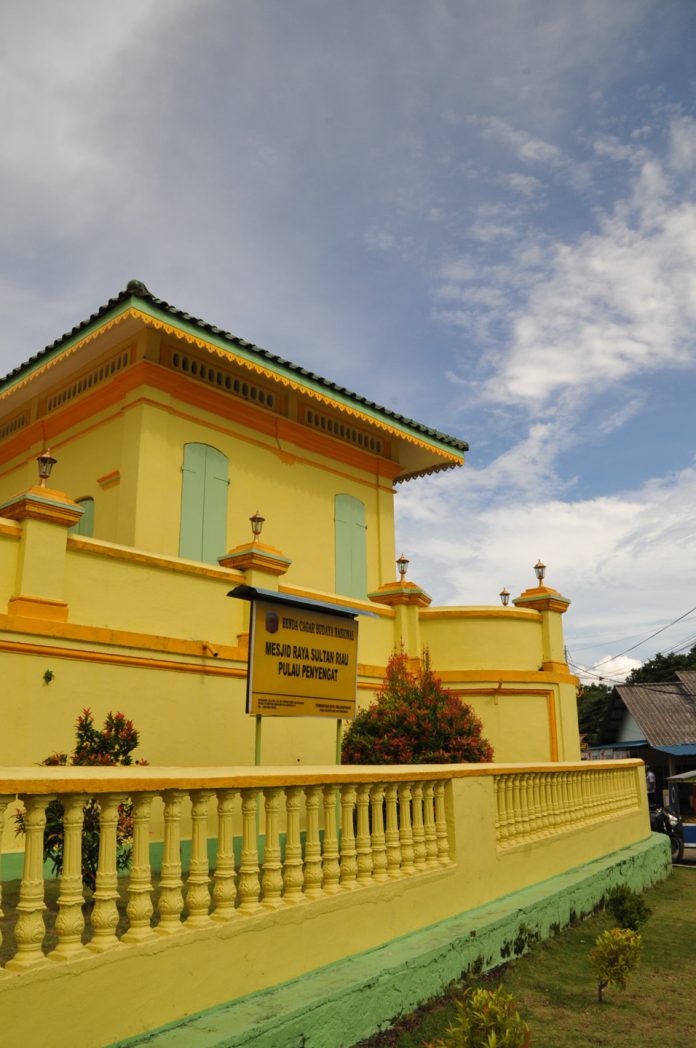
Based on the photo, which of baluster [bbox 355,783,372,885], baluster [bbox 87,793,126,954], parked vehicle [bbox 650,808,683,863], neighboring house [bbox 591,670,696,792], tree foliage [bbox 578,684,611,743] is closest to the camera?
baluster [bbox 87,793,126,954]

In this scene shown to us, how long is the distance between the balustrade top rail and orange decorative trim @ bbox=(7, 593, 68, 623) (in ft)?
12.6

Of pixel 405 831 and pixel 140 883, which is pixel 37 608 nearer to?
pixel 405 831

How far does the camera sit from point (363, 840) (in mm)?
5312

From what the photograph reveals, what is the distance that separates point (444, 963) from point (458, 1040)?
1811mm

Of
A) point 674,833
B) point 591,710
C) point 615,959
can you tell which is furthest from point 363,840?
point 591,710

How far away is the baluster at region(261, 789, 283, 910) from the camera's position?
14.5 ft

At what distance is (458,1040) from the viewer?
3619 mm

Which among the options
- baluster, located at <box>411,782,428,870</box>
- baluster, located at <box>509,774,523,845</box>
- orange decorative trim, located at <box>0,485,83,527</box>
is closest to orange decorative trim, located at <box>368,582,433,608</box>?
baluster, located at <box>509,774,523,845</box>

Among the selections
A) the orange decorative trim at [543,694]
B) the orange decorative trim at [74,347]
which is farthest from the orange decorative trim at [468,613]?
the orange decorative trim at [74,347]

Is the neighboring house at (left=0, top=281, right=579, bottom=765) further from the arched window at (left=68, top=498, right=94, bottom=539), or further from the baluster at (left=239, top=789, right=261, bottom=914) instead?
the baluster at (left=239, top=789, right=261, bottom=914)

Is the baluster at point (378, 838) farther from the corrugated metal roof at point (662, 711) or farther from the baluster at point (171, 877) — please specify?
the corrugated metal roof at point (662, 711)

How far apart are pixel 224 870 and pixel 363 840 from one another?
4.60 ft

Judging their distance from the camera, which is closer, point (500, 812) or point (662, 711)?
point (500, 812)

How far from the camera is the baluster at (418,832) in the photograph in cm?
586
